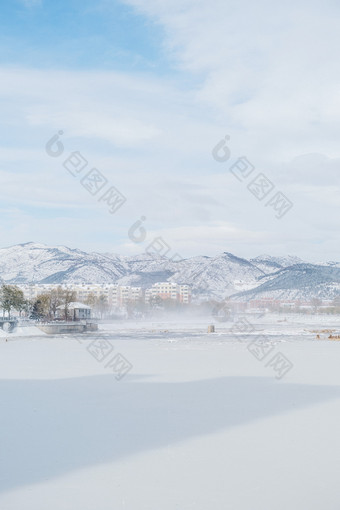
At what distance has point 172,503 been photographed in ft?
16.5

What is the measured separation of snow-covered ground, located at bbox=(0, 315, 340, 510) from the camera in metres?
5.21

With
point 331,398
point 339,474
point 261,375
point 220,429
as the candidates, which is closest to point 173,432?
point 220,429

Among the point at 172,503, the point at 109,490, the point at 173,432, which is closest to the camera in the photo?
the point at 172,503

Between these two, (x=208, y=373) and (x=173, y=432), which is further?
(x=208, y=373)

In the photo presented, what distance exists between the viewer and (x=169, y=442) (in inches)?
281

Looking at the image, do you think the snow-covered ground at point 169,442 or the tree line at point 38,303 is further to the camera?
the tree line at point 38,303

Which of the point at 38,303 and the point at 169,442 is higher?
the point at 38,303

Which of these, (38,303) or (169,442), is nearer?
(169,442)

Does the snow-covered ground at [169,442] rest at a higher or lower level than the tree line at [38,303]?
lower

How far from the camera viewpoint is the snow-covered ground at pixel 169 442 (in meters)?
5.21

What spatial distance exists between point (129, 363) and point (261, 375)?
15.4ft

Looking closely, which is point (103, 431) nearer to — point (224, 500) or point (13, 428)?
point (13, 428)

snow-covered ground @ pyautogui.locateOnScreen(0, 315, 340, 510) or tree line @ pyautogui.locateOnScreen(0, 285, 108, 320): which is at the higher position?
tree line @ pyautogui.locateOnScreen(0, 285, 108, 320)

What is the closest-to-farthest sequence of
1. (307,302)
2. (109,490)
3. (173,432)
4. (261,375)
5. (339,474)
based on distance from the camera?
1. (109,490)
2. (339,474)
3. (173,432)
4. (261,375)
5. (307,302)
